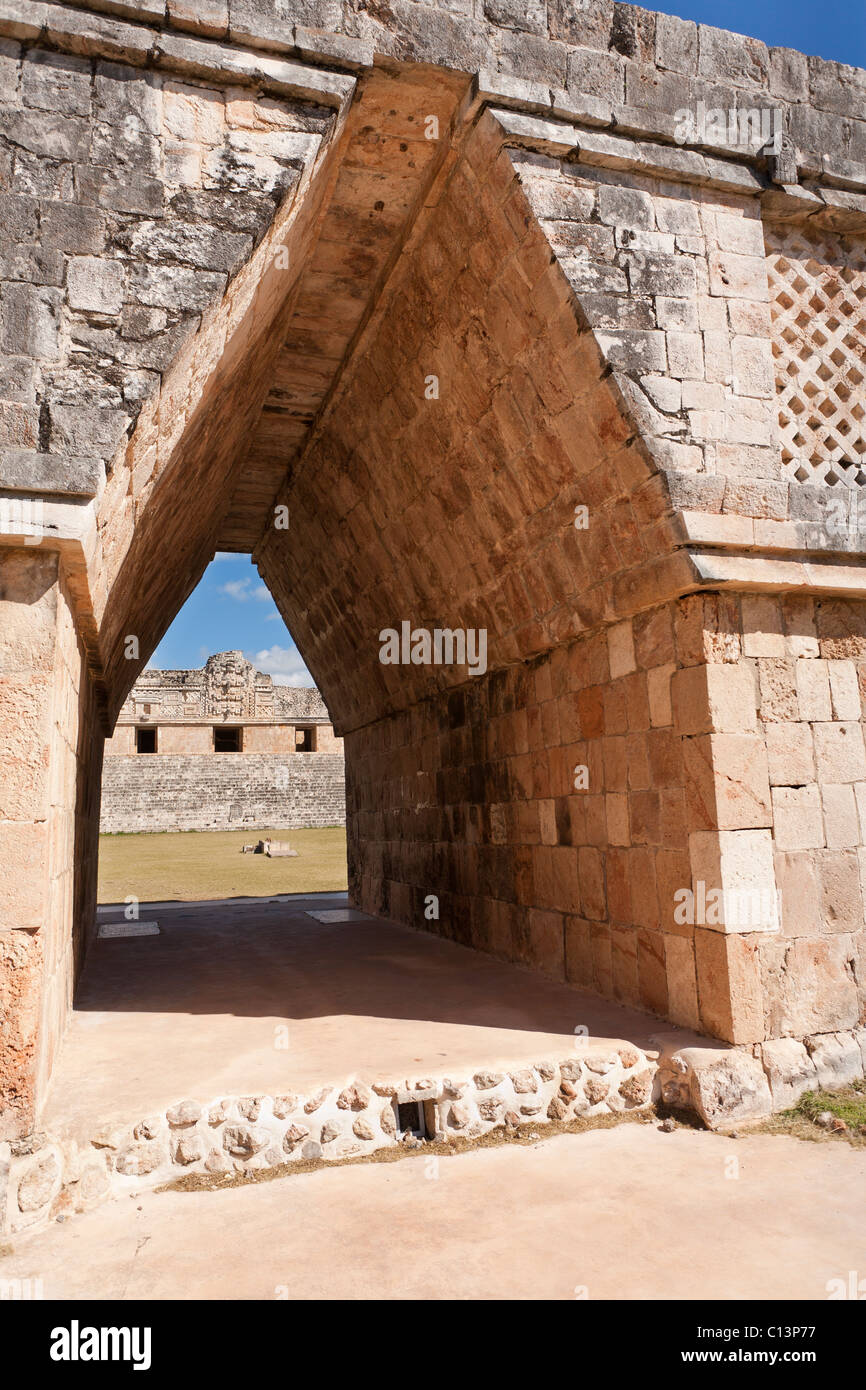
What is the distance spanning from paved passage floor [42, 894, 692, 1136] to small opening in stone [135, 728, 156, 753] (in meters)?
24.6

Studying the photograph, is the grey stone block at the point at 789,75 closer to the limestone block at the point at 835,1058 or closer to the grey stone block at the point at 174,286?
the grey stone block at the point at 174,286

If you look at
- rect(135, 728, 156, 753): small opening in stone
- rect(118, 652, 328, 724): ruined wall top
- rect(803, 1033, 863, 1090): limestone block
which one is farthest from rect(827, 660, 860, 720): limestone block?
rect(135, 728, 156, 753): small opening in stone

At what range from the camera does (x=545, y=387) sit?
4.87 metres

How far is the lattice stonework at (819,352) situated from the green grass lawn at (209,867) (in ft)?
33.9

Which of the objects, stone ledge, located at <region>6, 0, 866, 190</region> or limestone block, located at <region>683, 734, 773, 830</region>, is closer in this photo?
stone ledge, located at <region>6, 0, 866, 190</region>

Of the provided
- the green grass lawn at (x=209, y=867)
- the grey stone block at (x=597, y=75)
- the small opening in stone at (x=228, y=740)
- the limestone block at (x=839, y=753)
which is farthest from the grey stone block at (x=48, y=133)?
the small opening in stone at (x=228, y=740)

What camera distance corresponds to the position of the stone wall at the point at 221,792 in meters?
30.1

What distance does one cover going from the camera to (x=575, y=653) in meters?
5.77

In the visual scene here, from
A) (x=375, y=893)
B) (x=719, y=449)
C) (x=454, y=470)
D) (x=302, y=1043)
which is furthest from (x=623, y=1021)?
(x=375, y=893)

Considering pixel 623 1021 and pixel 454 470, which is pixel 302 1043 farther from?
pixel 454 470

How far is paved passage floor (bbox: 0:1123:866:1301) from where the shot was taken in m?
2.75

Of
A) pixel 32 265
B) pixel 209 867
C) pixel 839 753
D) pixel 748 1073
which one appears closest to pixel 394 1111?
pixel 748 1073

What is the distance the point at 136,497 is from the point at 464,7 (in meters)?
3.00

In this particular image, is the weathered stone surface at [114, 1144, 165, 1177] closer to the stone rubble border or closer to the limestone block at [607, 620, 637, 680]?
the stone rubble border
